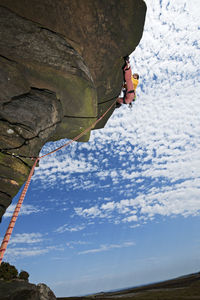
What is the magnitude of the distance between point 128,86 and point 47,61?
590 cm

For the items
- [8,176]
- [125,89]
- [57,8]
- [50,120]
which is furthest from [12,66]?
[125,89]

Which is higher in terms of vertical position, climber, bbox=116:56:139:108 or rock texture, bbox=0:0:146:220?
climber, bbox=116:56:139:108

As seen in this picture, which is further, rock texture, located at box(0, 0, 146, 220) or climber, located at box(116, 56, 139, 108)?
climber, located at box(116, 56, 139, 108)

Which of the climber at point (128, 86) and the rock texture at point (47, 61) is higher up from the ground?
the climber at point (128, 86)

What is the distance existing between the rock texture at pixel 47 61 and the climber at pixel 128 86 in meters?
1.24

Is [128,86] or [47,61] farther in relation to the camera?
[128,86]

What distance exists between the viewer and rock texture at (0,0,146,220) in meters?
5.94

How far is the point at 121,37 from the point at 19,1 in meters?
4.82

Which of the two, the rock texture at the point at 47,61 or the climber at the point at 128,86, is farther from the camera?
the climber at the point at 128,86

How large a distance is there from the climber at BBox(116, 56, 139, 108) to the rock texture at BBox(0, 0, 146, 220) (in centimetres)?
124

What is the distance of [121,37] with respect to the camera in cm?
924

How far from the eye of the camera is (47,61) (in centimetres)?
712

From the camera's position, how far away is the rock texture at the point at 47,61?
594 cm

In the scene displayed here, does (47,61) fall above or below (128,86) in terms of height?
below
